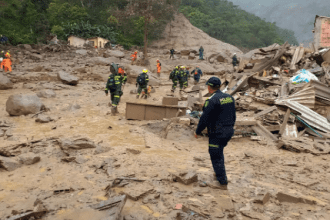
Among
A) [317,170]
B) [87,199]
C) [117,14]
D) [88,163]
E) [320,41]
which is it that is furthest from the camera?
[117,14]

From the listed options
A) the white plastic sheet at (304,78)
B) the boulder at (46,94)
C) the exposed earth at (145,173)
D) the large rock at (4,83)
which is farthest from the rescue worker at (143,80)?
the large rock at (4,83)

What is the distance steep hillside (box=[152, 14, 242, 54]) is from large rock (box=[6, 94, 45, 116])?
34069mm

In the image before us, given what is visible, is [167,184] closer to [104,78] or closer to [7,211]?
[7,211]

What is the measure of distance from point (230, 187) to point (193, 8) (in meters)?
64.1

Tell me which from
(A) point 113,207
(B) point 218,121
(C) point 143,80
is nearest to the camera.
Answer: (A) point 113,207

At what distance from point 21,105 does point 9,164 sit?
428 cm

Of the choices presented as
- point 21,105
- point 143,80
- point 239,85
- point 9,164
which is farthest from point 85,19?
point 9,164

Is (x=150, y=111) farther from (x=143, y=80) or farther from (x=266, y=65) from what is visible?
(x=266, y=65)

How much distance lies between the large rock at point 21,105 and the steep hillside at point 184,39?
34.1 m

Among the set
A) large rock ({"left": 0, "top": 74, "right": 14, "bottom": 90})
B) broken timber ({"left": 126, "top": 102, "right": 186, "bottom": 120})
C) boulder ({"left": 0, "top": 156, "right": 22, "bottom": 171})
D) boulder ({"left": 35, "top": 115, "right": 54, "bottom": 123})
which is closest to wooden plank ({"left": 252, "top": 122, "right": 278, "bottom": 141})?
broken timber ({"left": 126, "top": 102, "right": 186, "bottom": 120})

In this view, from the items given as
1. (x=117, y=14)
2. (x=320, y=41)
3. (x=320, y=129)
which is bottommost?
(x=320, y=129)

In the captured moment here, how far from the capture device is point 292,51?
1484cm

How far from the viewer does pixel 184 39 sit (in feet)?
141

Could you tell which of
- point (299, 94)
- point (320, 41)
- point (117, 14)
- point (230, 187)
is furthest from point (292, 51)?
point (117, 14)
